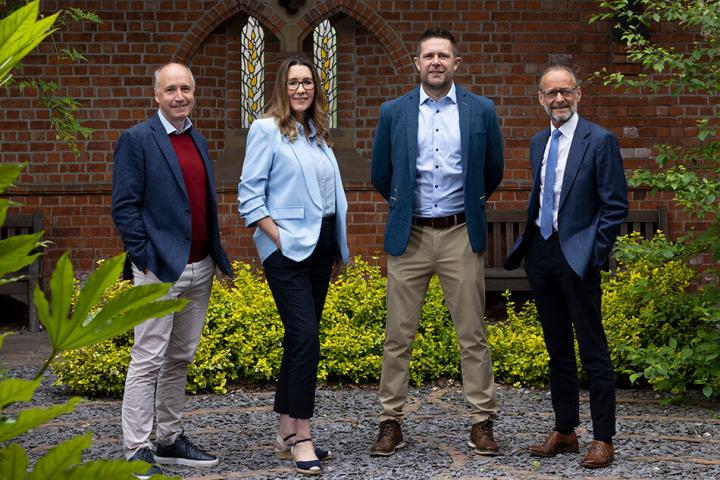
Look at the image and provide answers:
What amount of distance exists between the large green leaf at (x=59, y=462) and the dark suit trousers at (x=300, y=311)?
353cm

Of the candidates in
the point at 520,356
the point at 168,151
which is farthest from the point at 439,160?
the point at 520,356

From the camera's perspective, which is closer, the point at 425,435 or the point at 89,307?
the point at 89,307

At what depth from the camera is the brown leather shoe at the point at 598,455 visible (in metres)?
4.27

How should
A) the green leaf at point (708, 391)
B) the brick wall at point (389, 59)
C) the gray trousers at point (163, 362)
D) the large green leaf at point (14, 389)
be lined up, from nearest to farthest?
the large green leaf at point (14, 389), the gray trousers at point (163, 362), the green leaf at point (708, 391), the brick wall at point (389, 59)

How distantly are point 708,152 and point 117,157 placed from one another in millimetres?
3267

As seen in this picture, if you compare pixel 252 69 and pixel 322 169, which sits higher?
pixel 252 69

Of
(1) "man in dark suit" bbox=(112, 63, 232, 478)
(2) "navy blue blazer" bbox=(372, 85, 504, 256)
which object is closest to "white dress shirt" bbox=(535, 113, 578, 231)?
(2) "navy blue blazer" bbox=(372, 85, 504, 256)

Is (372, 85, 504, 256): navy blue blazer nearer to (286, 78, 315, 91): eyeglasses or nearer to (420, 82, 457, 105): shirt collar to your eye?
(420, 82, 457, 105): shirt collar

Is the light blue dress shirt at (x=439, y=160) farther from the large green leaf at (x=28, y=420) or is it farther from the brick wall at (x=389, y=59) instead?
the brick wall at (x=389, y=59)

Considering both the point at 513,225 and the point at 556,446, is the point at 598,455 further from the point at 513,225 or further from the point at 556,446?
the point at 513,225

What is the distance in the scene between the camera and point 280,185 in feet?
14.2

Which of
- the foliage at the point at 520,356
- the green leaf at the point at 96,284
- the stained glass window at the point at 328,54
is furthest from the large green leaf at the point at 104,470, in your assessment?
the stained glass window at the point at 328,54

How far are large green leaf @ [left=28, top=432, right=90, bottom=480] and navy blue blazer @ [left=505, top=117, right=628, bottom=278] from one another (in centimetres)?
360

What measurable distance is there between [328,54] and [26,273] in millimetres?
3571
